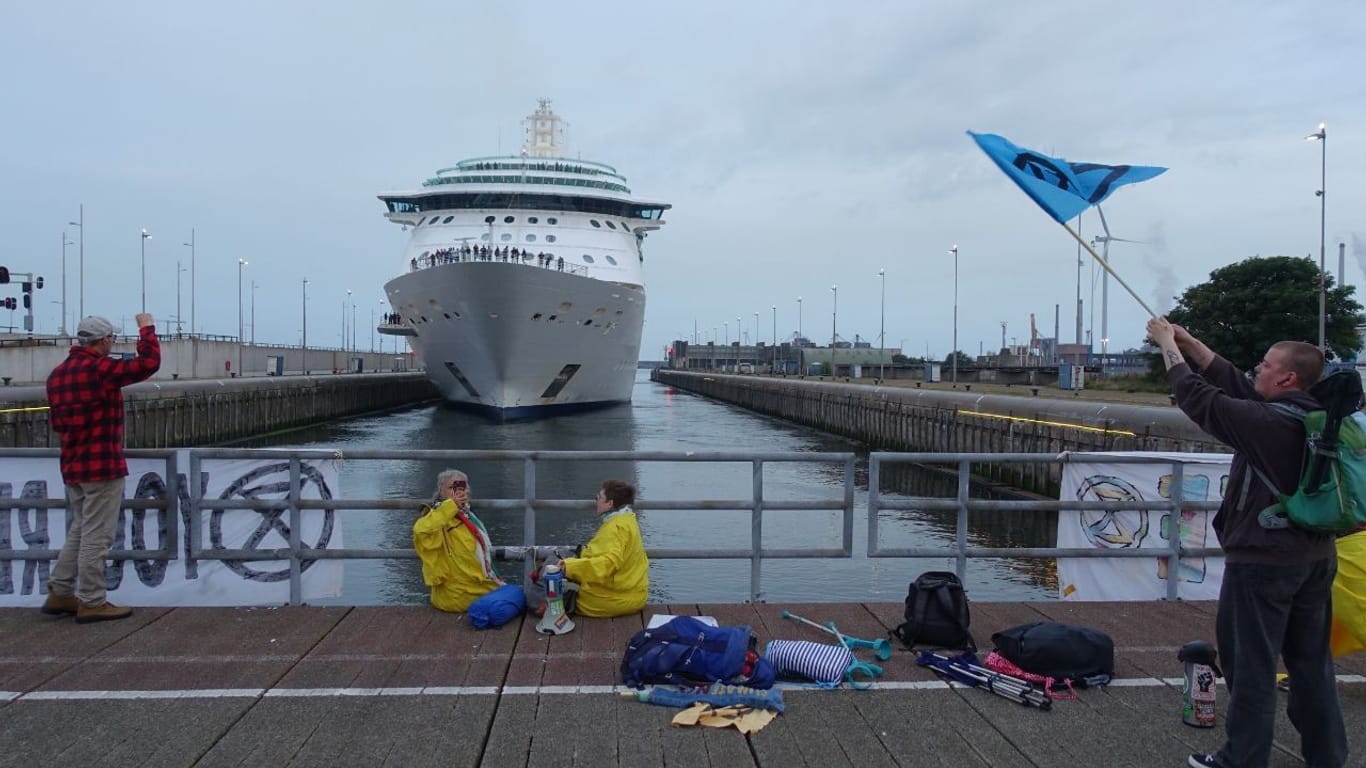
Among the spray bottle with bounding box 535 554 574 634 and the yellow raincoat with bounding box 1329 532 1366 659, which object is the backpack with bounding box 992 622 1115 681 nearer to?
the yellow raincoat with bounding box 1329 532 1366 659

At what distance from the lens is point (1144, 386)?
1715 inches

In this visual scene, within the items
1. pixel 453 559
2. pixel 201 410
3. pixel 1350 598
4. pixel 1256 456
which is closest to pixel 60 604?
pixel 453 559

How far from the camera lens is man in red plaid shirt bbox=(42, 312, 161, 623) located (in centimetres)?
561

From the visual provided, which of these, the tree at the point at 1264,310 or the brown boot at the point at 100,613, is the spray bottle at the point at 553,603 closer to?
the brown boot at the point at 100,613

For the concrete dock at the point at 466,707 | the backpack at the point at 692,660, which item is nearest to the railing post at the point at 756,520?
the concrete dock at the point at 466,707

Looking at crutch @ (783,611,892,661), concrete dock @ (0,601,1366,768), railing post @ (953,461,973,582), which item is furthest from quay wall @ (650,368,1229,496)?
concrete dock @ (0,601,1366,768)

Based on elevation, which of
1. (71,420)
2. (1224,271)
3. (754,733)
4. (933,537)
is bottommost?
(933,537)

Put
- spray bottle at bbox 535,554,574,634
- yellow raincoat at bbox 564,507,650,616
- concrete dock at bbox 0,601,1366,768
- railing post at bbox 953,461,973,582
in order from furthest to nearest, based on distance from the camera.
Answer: railing post at bbox 953,461,973,582, yellow raincoat at bbox 564,507,650,616, spray bottle at bbox 535,554,574,634, concrete dock at bbox 0,601,1366,768

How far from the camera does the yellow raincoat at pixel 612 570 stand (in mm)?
5820

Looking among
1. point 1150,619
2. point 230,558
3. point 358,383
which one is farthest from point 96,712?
point 358,383

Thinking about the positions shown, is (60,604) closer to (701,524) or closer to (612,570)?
(612,570)

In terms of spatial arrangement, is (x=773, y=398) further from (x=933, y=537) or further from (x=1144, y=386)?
(x=933, y=537)

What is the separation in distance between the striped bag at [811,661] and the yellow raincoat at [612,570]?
1.21 m

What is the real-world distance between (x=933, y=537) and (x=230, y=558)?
533 inches
